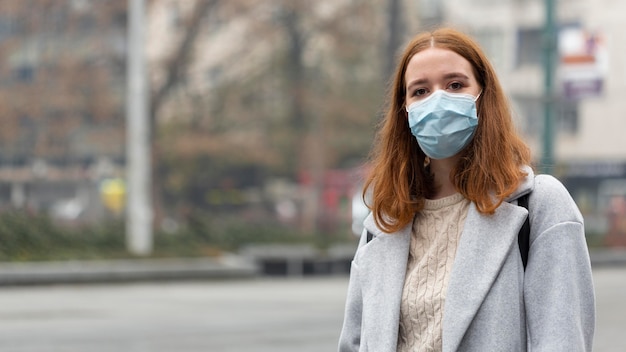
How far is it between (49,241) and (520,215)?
22865 millimetres

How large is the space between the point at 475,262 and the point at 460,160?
11.2 inches

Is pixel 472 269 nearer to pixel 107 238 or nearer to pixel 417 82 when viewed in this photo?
pixel 417 82

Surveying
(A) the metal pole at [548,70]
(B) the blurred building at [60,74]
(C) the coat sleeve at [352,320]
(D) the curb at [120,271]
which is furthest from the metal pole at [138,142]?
(C) the coat sleeve at [352,320]

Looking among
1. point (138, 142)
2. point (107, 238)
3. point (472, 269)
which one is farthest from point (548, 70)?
point (472, 269)

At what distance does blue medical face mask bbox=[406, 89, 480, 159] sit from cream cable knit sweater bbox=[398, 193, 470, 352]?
0.13 m

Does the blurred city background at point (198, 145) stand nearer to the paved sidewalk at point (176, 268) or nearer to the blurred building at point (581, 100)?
the paved sidewalk at point (176, 268)

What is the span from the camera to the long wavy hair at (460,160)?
→ 2.89 meters

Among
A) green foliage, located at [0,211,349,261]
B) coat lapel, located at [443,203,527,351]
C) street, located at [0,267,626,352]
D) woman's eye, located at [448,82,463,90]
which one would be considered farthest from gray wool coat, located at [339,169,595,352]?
green foliage, located at [0,211,349,261]

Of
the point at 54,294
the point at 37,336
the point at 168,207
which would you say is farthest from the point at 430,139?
the point at 168,207

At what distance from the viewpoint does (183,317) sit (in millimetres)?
15500

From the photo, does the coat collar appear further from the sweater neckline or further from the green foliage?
the green foliage

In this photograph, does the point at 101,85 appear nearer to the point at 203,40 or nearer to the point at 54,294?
the point at 203,40

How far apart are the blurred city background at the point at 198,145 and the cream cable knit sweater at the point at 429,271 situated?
29.6 ft

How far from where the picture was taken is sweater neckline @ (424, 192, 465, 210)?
2.99 metres
